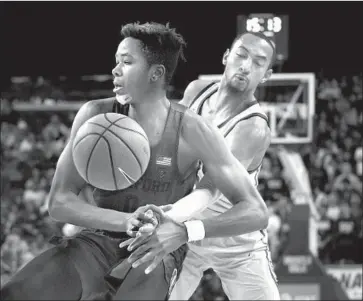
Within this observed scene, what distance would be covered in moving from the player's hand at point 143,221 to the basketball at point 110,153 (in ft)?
0.79

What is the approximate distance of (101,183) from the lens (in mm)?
3621

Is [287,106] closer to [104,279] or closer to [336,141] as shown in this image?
[336,141]

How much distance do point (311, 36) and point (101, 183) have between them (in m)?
16.6

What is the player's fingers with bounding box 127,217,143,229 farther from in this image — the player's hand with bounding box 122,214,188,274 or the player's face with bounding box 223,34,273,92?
the player's face with bounding box 223,34,273,92

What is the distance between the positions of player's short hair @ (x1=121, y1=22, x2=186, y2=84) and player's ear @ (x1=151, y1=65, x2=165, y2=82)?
25 mm

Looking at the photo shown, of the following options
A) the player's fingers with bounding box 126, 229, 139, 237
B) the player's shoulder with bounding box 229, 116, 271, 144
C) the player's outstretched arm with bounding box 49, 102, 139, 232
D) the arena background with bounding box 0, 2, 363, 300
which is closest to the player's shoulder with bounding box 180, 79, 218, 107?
the player's shoulder with bounding box 229, 116, 271, 144

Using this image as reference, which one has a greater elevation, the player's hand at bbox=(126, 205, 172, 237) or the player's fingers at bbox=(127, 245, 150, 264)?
the player's hand at bbox=(126, 205, 172, 237)

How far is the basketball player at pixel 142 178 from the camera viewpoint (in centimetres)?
362

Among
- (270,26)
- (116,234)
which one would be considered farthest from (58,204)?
(270,26)

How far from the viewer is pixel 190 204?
3.85 m

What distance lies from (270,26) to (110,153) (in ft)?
17.0

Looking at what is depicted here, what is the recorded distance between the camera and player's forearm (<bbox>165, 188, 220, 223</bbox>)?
12.3 ft

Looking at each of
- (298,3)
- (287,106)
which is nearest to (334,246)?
(287,106)

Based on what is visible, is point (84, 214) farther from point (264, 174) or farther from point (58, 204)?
point (264, 174)
